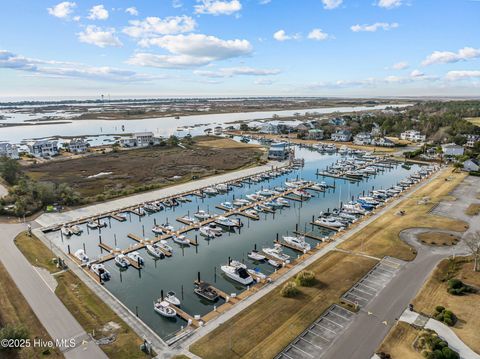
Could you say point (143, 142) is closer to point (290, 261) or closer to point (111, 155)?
point (111, 155)

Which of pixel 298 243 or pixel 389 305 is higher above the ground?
pixel 389 305

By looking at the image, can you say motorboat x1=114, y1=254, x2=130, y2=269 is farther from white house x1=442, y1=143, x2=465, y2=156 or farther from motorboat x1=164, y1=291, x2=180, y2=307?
white house x1=442, y1=143, x2=465, y2=156

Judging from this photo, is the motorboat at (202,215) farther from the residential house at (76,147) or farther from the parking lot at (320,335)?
the residential house at (76,147)

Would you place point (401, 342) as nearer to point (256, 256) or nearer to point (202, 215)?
point (256, 256)

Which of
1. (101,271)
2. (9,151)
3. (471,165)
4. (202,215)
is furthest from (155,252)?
(9,151)

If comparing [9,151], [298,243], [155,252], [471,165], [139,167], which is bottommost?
[155,252]

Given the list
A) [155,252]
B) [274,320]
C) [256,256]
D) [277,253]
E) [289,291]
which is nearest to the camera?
[274,320]

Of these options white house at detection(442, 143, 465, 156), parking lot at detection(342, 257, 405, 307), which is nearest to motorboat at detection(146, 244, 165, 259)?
parking lot at detection(342, 257, 405, 307)

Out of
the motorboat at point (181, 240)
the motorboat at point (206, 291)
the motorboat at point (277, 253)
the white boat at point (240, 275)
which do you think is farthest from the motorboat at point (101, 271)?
the motorboat at point (277, 253)
